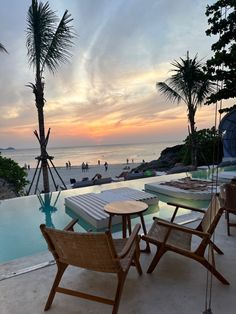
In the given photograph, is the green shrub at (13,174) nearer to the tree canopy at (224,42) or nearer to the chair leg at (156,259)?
the tree canopy at (224,42)

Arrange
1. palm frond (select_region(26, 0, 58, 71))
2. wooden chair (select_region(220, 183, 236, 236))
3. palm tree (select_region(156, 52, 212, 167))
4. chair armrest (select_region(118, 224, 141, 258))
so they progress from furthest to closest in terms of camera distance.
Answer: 1. palm tree (select_region(156, 52, 212, 167))
2. palm frond (select_region(26, 0, 58, 71))
3. wooden chair (select_region(220, 183, 236, 236))
4. chair armrest (select_region(118, 224, 141, 258))

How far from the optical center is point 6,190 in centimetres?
1037

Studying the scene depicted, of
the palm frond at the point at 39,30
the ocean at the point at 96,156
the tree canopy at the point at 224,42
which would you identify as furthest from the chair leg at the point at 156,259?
the ocean at the point at 96,156

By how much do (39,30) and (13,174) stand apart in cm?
588

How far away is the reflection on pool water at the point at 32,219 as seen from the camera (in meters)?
3.72

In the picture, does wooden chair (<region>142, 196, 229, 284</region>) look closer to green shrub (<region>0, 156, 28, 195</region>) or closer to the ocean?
green shrub (<region>0, 156, 28, 195</region>)

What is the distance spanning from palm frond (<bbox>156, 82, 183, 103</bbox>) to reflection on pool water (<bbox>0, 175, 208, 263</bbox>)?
761 centimetres

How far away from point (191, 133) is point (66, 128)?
46.4 feet

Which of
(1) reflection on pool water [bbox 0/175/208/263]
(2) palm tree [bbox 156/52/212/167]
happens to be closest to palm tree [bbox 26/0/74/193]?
(1) reflection on pool water [bbox 0/175/208/263]

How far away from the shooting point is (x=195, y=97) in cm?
1231

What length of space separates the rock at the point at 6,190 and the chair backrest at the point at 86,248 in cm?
845

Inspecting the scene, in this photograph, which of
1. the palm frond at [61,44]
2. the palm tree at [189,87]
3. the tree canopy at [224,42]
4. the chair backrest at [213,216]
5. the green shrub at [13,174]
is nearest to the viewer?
the chair backrest at [213,216]

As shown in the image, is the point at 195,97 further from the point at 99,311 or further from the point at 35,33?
the point at 99,311

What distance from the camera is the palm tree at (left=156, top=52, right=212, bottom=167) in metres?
11.7
